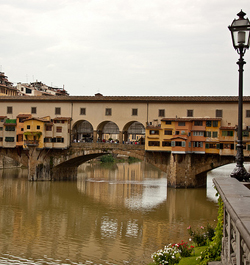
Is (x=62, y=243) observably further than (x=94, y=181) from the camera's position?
No

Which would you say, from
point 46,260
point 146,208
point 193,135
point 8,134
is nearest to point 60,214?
point 146,208

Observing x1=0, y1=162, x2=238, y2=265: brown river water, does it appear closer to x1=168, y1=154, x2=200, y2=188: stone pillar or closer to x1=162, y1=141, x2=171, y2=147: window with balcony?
x1=168, y1=154, x2=200, y2=188: stone pillar

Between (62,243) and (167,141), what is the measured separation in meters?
20.3

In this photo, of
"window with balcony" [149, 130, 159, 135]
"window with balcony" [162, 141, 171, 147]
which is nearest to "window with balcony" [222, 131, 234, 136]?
"window with balcony" [162, 141, 171, 147]

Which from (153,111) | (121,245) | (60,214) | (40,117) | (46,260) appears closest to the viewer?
(46,260)

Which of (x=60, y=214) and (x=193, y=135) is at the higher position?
(x=193, y=135)

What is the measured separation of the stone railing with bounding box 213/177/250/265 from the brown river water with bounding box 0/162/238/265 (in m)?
7.58

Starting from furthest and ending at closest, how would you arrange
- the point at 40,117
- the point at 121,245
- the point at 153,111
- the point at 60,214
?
the point at 40,117 < the point at 153,111 < the point at 60,214 < the point at 121,245

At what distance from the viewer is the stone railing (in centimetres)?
452

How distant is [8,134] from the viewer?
39125 mm

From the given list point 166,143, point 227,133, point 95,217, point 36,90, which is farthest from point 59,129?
point 36,90

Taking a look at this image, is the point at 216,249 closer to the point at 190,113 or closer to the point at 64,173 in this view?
the point at 190,113

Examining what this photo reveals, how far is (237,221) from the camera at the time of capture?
4.76 meters

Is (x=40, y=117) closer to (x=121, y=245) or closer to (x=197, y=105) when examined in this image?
(x=197, y=105)
